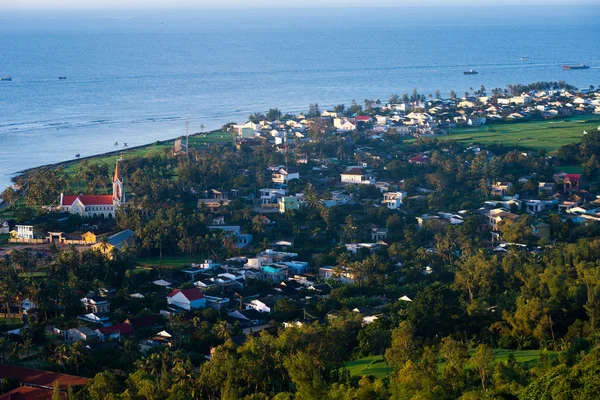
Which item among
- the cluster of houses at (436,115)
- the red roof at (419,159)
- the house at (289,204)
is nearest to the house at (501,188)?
the red roof at (419,159)

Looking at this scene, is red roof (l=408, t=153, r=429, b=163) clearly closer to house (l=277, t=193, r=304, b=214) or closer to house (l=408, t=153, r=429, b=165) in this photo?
house (l=408, t=153, r=429, b=165)

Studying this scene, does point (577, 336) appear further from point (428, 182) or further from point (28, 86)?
point (28, 86)

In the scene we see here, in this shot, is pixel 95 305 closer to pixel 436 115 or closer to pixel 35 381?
pixel 35 381

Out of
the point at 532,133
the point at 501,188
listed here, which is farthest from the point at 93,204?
the point at 532,133

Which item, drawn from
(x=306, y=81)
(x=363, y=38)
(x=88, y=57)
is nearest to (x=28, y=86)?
(x=306, y=81)

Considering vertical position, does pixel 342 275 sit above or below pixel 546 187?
→ below

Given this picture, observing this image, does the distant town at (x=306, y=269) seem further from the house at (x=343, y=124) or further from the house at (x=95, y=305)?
the house at (x=343, y=124)

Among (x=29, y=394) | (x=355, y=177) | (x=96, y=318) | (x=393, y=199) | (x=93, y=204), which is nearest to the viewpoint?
(x=29, y=394)

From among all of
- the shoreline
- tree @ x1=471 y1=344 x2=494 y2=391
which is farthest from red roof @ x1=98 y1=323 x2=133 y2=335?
the shoreline
